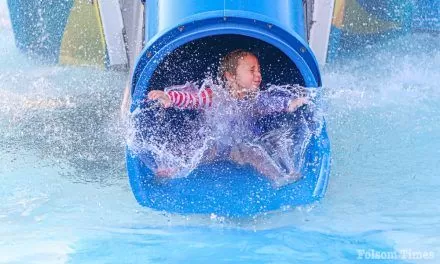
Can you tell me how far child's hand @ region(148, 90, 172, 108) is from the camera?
2564 mm

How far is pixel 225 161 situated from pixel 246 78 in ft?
1.25

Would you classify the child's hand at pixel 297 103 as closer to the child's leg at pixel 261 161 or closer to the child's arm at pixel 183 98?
the child's leg at pixel 261 161

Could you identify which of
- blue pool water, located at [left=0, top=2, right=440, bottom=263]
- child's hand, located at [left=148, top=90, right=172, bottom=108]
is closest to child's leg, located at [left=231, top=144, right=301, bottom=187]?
blue pool water, located at [left=0, top=2, right=440, bottom=263]

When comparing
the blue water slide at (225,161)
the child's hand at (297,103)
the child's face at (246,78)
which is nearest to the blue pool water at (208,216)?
the blue water slide at (225,161)

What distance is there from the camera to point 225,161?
2.79 metres

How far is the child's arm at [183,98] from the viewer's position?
8.53 feet

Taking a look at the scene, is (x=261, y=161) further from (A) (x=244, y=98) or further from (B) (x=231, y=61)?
(B) (x=231, y=61)

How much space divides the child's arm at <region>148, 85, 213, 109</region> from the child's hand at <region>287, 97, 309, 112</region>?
39 centimetres

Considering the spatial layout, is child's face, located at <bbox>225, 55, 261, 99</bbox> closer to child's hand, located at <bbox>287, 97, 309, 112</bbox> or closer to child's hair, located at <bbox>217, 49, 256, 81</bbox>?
child's hair, located at <bbox>217, 49, 256, 81</bbox>

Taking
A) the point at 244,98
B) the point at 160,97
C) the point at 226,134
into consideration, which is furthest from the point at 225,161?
the point at 160,97

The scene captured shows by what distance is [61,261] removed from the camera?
7.07ft

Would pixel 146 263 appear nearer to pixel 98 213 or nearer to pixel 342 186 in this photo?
pixel 98 213

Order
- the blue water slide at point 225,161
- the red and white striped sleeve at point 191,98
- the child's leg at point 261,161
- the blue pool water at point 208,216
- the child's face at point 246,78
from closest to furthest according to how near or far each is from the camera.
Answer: the blue pool water at point 208,216, the blue water slide at point 225,161, the child's leg at point 261,161, the red and white striped sleeve at point 191,98, the child's face at point 246,78

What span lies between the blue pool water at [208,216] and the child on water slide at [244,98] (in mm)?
275
